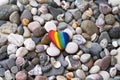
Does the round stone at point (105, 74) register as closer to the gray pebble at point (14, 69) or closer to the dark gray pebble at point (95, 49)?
the dark gray pebble at point (95, 49)

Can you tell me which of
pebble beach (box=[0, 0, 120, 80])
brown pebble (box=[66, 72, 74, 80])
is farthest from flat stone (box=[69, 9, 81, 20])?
brown pebble (box=[66, 72, 74, 80])

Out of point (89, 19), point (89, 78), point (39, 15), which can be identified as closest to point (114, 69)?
point (89, 78)

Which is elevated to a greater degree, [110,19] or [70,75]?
[110,19]

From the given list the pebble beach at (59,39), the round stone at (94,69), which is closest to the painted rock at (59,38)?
the pebble beach at (59,39)

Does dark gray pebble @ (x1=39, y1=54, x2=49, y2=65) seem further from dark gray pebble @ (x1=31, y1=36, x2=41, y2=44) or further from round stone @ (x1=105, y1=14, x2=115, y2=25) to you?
round stone @ (x1=105, y1=14, x2=115, y2=25)

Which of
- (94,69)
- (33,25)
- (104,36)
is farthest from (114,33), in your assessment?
(33,25)

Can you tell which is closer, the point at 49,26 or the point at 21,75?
the point at 21,75

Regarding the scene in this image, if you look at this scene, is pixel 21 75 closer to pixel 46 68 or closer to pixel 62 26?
pixel 46 68
